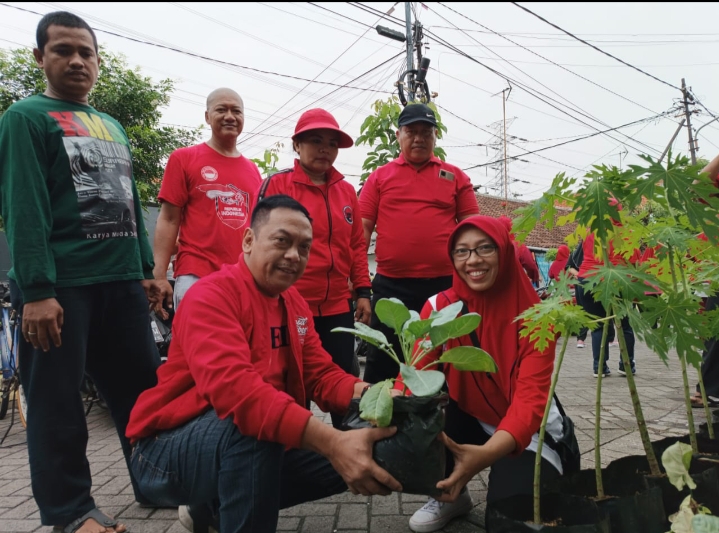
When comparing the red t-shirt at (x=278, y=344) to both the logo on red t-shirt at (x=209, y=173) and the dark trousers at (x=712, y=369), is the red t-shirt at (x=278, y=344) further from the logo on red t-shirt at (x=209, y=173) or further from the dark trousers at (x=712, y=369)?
the dark trousers at (x=712, y=369)

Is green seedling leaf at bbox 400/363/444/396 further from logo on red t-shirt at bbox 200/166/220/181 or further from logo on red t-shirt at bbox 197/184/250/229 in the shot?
logo on red t-shirt at bbox 200/166/220/181

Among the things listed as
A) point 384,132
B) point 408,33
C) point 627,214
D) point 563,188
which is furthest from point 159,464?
Answer: point 408,33

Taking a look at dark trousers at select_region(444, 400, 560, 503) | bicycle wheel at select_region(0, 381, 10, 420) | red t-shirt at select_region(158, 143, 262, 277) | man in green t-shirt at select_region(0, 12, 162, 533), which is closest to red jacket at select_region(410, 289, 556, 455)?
dark trousers at select_region(444, 400, 560, 503)

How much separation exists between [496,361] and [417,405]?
827mm

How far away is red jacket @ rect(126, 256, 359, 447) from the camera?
143 cm

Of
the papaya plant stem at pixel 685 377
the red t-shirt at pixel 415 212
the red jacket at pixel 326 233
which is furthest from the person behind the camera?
the red t-shirt at pixel 415 212

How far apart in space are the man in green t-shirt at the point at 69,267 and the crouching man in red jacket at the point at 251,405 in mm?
456

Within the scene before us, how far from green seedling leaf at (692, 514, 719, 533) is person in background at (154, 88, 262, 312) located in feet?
7.60

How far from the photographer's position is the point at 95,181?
7.06ft

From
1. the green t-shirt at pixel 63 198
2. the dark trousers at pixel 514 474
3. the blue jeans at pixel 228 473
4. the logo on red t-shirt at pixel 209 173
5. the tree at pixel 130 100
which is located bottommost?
the dark trousers at pixel 514 474

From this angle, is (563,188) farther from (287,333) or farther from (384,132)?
(384,132)

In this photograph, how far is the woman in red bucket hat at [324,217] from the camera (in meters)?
2.70

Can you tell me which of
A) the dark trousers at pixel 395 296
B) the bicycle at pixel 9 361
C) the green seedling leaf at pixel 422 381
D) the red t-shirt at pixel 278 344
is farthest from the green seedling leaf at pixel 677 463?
the bicycle at pixel 9 361

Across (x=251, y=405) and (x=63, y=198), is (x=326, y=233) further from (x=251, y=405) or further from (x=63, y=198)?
(x=251, y=405)
